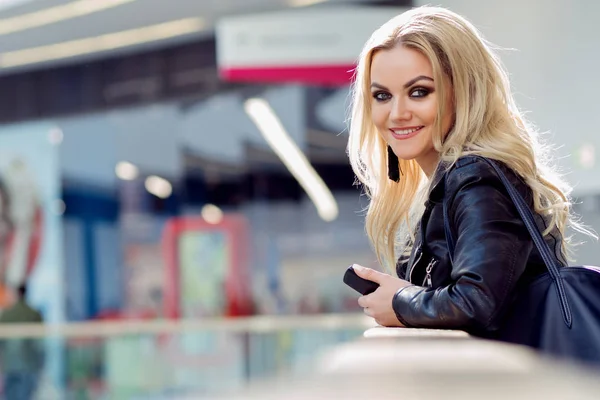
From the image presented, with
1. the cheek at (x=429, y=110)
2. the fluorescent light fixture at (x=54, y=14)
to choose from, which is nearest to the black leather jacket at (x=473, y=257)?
the cheek at (x=429, y=110)

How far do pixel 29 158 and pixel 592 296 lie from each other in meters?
11.9

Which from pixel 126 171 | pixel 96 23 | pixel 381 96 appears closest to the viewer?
pixel 381 96

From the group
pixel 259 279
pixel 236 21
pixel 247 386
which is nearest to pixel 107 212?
pixel 259 279

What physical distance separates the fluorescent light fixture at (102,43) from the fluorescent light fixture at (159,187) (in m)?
1.81

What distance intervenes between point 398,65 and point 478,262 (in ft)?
1.51

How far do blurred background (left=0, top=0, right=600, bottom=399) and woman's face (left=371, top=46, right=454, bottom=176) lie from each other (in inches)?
226

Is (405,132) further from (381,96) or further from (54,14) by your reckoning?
(54,14)

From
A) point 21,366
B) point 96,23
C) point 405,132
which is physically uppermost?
point 96,23

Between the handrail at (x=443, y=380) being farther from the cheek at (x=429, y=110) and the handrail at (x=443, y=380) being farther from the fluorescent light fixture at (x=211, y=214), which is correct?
the fluorescent light fixture at (x=211, y=214)

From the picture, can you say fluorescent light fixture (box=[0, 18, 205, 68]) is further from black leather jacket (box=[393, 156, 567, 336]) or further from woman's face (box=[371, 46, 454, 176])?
black leather jacket (box=[393, 156, 567, 336])

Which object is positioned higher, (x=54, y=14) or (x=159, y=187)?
(x=54, y=14)

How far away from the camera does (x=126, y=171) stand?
→ 1201 centimetres

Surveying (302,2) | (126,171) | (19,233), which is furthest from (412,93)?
(19,233)

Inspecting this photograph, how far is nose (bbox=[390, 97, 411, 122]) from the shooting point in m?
1.62
